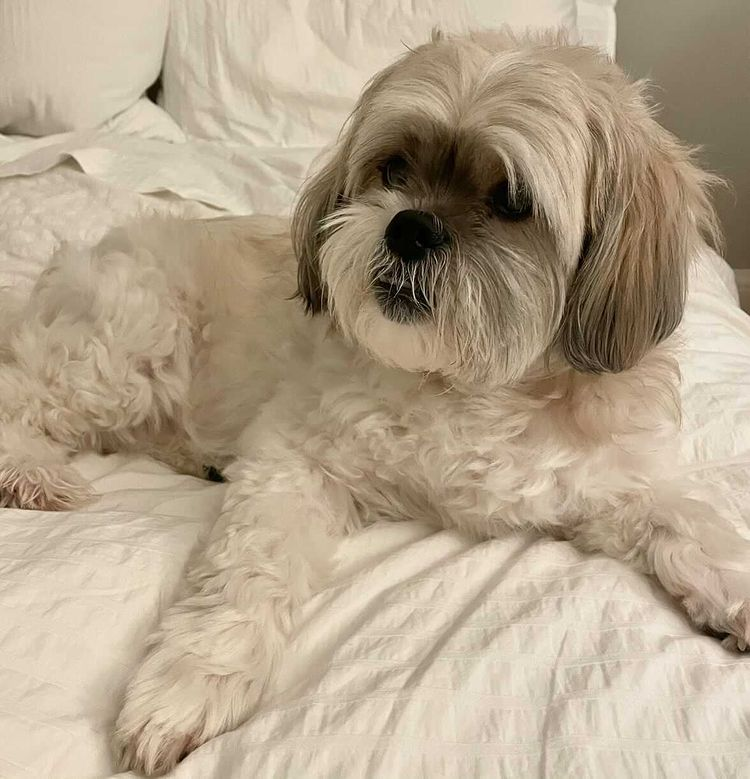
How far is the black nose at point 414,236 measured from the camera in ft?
3.53

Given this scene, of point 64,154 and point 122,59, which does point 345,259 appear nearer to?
point 64,154

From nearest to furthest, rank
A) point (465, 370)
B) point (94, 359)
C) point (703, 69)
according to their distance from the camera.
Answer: point (465, 370) < point (94, 359) < point (703, 69)

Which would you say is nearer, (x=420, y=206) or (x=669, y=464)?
(x=420, y=206)

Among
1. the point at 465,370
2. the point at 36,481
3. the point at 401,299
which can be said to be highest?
the point at 401,299

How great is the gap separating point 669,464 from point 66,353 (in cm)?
112

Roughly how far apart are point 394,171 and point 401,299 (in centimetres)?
24

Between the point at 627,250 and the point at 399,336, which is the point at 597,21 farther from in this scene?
the point at 399,336

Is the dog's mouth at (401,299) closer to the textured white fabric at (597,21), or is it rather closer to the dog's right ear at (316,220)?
the dog's right ear at (316,220)

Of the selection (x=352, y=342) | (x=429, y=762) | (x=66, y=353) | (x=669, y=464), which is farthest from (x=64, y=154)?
(x=429, y=762)

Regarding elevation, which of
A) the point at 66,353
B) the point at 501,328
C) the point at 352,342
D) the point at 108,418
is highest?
the point at 501,328

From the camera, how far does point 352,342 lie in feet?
4.17

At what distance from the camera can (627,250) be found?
43.7 inches

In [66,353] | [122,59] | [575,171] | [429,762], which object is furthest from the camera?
[122,59]

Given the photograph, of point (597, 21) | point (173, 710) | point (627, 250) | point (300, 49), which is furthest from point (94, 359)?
point (597, 21)
